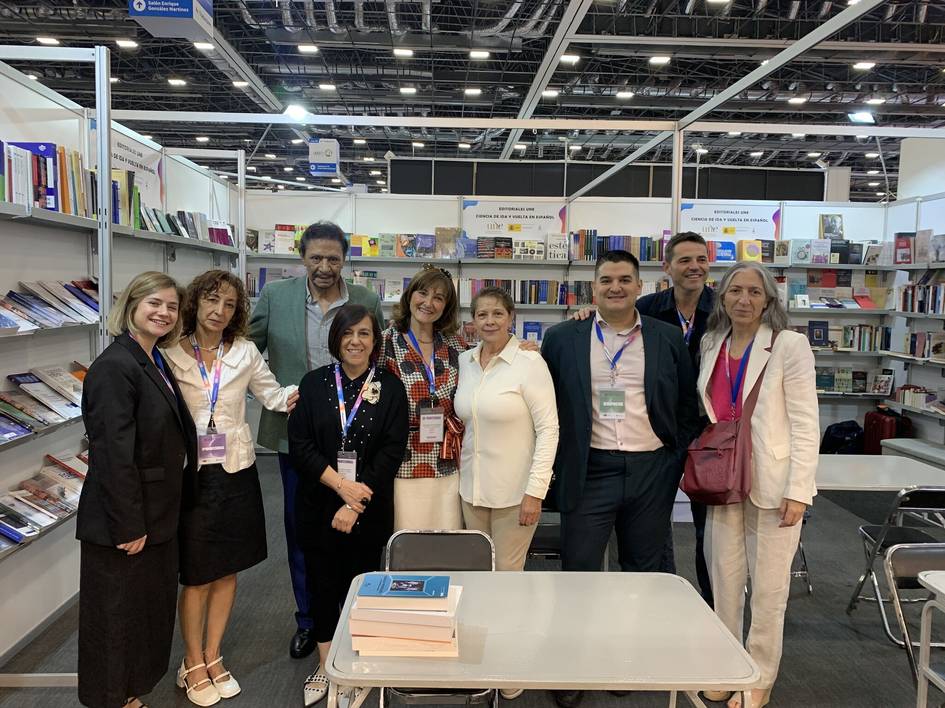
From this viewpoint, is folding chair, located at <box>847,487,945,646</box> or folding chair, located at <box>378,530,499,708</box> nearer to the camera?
folding chair, located at <box>378,530,499,708</box>

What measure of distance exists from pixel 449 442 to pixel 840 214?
670cm

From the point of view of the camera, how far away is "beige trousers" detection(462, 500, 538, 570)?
7.95ft

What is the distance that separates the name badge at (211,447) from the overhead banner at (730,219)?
6023 millimetres

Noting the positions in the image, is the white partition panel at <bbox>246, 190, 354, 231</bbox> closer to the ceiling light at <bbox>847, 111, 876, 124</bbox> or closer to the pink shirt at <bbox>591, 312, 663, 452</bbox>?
the pink shirt at <bbox>591, 312, 663, 452</bbox>

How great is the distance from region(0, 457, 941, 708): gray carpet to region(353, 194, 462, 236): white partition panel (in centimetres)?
416

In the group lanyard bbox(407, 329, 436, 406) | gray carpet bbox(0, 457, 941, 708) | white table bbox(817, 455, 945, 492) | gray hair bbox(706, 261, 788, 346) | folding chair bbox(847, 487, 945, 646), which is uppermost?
gray hair bbox(706, 261, 788, 346)

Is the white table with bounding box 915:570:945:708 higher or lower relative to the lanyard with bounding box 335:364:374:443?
lower

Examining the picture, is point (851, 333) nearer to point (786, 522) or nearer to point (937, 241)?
point (937, 241)

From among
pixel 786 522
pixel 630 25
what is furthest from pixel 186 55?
pixel 786 522

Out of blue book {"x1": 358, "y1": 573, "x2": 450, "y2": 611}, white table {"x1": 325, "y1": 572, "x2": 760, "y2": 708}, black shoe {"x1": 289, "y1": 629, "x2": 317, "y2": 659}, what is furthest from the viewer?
black shoe {"x1": 289, "y1": 629, "x2": 317, "y2": 659}

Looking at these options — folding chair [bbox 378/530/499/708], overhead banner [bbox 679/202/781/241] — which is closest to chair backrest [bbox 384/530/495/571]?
folding chair [bbox 378/530/499/708]

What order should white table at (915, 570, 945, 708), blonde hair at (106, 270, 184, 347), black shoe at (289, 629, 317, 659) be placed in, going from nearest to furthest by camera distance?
white table at (915, 570, 945, 708) → blonde hair at (106, 270, 184, 347) → black shoe at (289, 629, 317, 659)

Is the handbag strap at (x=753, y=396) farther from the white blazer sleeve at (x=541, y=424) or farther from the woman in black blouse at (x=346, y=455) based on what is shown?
the woman in black blouse at (x=346, y=455)

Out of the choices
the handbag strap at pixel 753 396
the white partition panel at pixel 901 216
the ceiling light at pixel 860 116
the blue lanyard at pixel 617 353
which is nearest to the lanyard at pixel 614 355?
the blue lanyard at pixel 617 353
